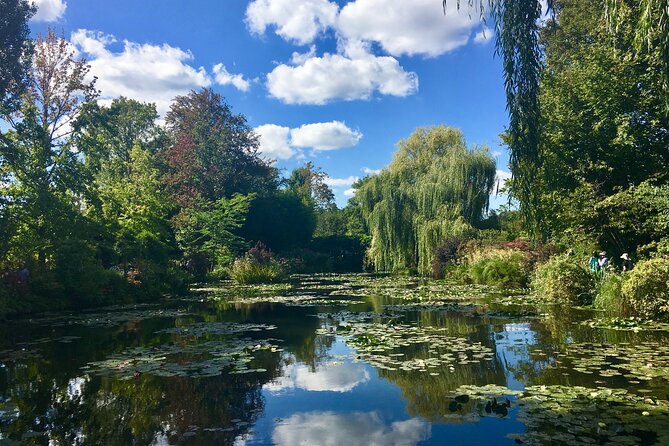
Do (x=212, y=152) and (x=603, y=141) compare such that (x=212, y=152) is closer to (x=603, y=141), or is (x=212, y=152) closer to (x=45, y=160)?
(x=45, y=160)

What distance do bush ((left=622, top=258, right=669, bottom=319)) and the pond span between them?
2.76ft

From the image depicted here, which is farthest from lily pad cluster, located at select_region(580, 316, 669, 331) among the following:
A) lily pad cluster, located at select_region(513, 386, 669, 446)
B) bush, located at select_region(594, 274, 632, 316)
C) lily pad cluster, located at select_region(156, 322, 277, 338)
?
lily pad cluster, located at select_region(156, 322, 277, 338)

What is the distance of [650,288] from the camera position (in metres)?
9.07

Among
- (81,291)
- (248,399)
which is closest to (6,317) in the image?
(81,291)

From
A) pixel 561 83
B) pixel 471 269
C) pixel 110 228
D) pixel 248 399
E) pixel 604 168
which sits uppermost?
pixel 561 83

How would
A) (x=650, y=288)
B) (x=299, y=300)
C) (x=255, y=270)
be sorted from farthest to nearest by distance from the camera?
(x=255, y=270) → (x=299, y=300) → (x=650, y=288)

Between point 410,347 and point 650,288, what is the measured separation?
5249mm

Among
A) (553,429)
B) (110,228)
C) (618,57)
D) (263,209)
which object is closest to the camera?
(553,429)

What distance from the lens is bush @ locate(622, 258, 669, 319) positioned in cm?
887

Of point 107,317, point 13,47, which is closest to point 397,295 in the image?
point 107,317

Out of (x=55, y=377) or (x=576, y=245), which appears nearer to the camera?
(x=55, y=377)

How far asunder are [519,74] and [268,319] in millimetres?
8004

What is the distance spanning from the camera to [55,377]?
6203mm

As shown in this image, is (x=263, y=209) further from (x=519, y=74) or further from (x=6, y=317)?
(x=519, y=74)
